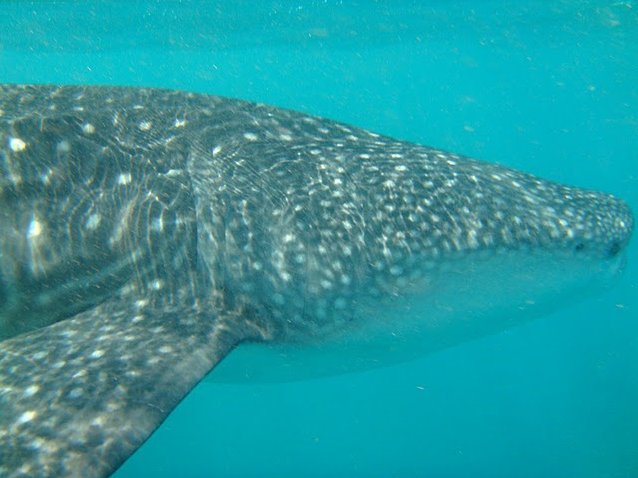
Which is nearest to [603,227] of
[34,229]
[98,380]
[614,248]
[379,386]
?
[614,248]

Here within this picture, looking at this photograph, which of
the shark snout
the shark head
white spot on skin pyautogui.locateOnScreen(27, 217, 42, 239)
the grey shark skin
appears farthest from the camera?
the shark snout

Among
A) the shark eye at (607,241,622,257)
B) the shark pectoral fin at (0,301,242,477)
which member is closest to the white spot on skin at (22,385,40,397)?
the shark pectoral fin at (0,301,242,477)

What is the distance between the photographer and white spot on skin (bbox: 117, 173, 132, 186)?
481 centimetres

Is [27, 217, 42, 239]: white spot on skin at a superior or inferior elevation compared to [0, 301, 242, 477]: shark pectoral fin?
superior

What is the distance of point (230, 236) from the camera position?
15.7 feet

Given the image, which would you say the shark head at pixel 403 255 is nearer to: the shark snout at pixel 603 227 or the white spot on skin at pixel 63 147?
the shark snout at pixel 603 227

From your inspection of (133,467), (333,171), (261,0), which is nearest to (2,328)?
(333,171)

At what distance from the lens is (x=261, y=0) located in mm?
25312

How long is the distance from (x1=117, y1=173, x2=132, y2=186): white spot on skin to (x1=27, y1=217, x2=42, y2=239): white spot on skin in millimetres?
703

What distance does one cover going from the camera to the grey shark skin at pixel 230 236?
4.37 meters

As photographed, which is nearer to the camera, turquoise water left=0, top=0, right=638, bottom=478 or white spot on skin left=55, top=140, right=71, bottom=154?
white spot on skin left=55, top=140, right=71, bottom=154

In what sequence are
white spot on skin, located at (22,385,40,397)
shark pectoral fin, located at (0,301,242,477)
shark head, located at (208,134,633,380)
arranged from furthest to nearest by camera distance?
shark head, located at (208,134,633,380) → white spot on skin, located at (22,385,40,397) → shark pectoral fin, located at (0,301,242,477)

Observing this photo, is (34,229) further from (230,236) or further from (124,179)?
(230,236)

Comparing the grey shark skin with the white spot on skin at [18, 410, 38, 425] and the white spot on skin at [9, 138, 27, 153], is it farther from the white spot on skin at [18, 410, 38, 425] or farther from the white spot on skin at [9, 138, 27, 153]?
the white spot on skin at [18, 410, 38, 425]
